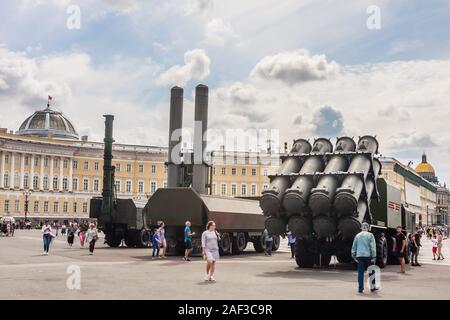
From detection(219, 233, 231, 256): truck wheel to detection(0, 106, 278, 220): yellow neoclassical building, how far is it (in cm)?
6957

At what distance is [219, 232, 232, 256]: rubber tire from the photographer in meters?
28.1

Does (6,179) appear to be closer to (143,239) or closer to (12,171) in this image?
(12,171)

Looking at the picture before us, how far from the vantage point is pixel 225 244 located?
28.4 metres

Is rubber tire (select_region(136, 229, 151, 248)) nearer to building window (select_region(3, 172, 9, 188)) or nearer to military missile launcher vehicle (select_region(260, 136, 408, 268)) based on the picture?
military missile launcher vehicle (select_region(260, 136, 408, 268))

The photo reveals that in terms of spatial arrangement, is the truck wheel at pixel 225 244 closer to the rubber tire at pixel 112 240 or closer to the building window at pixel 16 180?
the rubber tire at pixel 112 240

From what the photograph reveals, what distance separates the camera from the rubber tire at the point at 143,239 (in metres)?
35.7

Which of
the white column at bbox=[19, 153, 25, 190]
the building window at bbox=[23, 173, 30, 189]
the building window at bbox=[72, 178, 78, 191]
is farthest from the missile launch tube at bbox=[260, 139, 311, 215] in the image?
the building window at bbox=[72, 178, 78, 191]

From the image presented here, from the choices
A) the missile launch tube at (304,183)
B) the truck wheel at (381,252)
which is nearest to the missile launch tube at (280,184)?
the missile launch tube at (304,183)

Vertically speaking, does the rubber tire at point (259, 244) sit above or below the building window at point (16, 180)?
below

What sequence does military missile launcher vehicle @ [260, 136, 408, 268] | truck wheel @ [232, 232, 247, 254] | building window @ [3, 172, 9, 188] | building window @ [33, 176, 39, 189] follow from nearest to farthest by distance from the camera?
military missile launcher vehicle @ [260, 136, 408, 268] < truck wheel @ [232, 232, 247, 254] < building window @ [3, 172, 9, 188] < building window @ [33, 176, 39, 189]

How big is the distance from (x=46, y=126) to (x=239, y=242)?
89.6 meters

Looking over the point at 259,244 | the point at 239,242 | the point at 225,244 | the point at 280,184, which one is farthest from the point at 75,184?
the point at 280,184

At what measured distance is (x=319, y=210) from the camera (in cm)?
1836
